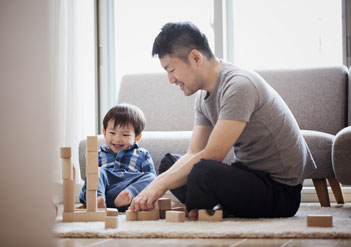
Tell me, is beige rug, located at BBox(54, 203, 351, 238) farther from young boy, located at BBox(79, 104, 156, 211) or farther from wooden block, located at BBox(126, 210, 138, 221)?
young boy, located at BBox(79, 104, 156, 211)

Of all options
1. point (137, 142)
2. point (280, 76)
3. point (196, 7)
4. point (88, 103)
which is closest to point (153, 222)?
point (137, 142)

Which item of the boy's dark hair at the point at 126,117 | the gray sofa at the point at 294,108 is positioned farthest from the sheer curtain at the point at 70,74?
the boy's dark hair at the point at 126,117

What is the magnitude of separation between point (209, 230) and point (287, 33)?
7.89ft

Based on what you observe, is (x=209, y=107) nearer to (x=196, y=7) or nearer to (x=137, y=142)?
(x=137, y=142)

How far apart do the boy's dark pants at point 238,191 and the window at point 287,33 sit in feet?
5.67

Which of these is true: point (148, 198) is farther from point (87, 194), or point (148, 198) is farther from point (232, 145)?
point (232, 145)

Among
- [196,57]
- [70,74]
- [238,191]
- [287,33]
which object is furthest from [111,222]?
[287,33]

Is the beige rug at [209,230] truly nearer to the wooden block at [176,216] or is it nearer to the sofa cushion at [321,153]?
the wooden block at [176,216]

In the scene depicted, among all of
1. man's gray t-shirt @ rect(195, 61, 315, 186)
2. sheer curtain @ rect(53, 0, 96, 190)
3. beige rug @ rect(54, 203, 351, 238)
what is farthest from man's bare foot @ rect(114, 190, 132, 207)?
sheer curtain @ rect(53, 0, 96, 190)

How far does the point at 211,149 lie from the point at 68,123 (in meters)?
1.83

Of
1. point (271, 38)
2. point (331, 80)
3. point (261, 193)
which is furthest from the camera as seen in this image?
point (271, 38)

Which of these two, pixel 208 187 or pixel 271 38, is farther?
pixel 271 38

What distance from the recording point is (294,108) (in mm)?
3096

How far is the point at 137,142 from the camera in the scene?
266cm
